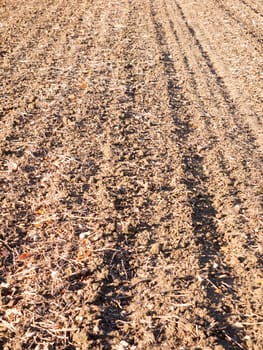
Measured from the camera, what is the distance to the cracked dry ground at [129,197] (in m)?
3.35

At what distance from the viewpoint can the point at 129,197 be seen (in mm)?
4582

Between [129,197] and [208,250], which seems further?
[129,197]

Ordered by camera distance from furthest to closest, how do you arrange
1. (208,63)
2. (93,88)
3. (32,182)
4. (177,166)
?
(208,63)
(93,88)
(177,166)
(32,182)

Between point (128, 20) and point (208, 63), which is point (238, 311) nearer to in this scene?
point (208, 63)

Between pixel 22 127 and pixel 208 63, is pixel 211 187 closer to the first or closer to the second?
pixel 22 127

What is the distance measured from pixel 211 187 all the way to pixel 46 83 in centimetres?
335

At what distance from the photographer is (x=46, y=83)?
6953mm

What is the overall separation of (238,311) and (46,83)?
4.72 m

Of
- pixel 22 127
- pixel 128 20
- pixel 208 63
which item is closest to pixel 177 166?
pixel 22 127

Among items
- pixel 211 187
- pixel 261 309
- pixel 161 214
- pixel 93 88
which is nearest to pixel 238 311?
pixel 261 309

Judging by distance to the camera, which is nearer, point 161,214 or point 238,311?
point 238,311

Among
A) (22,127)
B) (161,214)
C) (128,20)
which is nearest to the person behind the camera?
(161,214)

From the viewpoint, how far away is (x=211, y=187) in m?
4.84

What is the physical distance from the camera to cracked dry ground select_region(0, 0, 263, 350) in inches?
132
